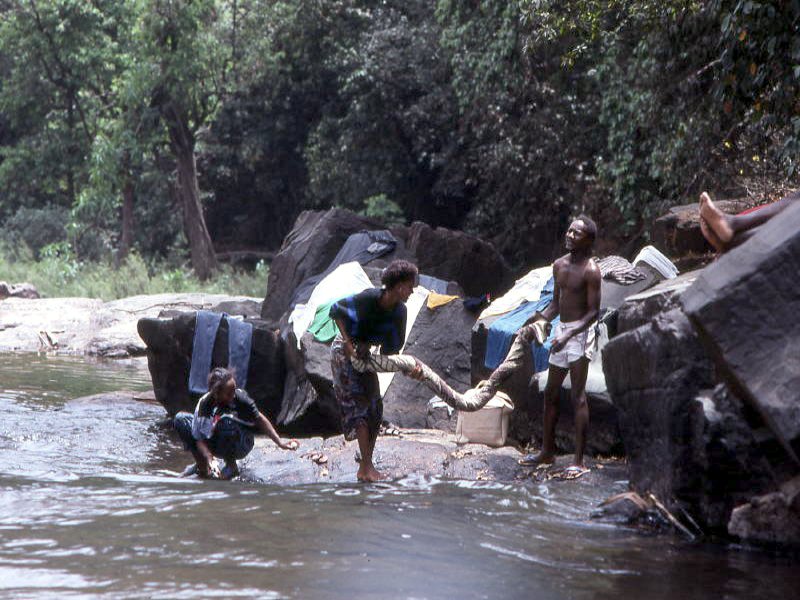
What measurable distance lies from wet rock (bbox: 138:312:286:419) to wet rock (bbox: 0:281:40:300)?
12.6 metres

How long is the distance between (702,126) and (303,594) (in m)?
8.82

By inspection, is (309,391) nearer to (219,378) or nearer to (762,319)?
(219,378)

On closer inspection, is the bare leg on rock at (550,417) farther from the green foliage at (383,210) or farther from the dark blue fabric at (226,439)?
the green foliage at (383,210)

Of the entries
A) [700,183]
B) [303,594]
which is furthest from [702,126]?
[303,594]

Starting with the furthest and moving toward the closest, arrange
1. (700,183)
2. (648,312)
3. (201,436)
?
1. (700,183)
2. (201,436)
3. (648,312)

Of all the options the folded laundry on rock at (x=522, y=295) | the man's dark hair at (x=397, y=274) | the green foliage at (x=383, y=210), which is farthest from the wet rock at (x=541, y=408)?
the green foliage at (x=383, y=210)

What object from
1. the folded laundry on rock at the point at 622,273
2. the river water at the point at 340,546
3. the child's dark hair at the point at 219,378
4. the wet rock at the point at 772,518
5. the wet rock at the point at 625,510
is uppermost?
the folded laundry on rock at the point at 622,273

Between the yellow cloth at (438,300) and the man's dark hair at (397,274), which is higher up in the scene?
the man's dark hair at (397,274)

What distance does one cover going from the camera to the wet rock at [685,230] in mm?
9695

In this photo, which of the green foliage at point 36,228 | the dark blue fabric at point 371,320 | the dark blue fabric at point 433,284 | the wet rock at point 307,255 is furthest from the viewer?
the green foliage at point 36,228

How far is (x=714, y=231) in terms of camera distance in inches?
223

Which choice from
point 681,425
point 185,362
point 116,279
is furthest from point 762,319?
point 116,279

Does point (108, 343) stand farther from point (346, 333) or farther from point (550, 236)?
point (346, 333)

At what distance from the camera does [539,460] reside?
24.0 feet
